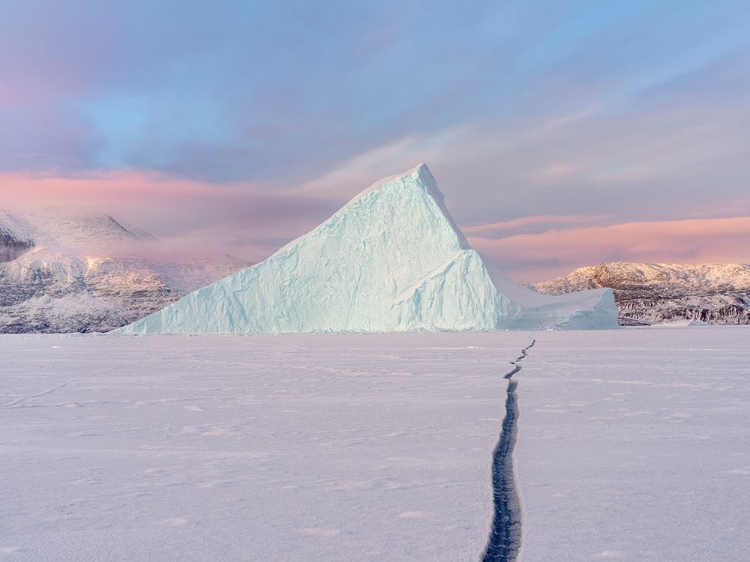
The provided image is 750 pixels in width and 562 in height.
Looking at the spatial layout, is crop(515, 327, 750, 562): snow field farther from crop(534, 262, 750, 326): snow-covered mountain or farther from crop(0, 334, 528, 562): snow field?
crop(534, 262, 750, 326): snow-covered mountain

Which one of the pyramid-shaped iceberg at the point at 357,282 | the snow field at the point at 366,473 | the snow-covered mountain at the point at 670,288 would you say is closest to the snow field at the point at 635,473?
the snow field at the point at 366,473

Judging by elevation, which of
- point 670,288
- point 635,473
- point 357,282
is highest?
point 670,288

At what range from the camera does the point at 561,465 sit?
4293mm

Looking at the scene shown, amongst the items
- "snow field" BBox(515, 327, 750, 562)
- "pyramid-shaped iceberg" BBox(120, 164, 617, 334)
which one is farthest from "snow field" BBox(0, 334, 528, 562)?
"pyramid-shaped iceberg" BBox(120, 164, 617, 334)

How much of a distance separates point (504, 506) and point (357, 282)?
109 feet

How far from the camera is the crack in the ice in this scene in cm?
277

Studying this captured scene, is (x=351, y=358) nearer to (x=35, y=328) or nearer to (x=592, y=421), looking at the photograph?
A: (x=592, y=421)

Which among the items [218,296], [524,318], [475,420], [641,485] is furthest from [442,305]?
[641,485]

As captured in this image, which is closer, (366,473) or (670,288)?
(366,473)

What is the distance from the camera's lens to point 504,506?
3.42 meters

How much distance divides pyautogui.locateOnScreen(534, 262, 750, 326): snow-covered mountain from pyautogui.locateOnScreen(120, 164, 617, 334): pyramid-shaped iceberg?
9376cm

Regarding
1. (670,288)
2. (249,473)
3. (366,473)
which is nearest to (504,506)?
(366,473)

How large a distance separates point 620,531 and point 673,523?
294 millimetres

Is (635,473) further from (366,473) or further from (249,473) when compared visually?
(249,473)
